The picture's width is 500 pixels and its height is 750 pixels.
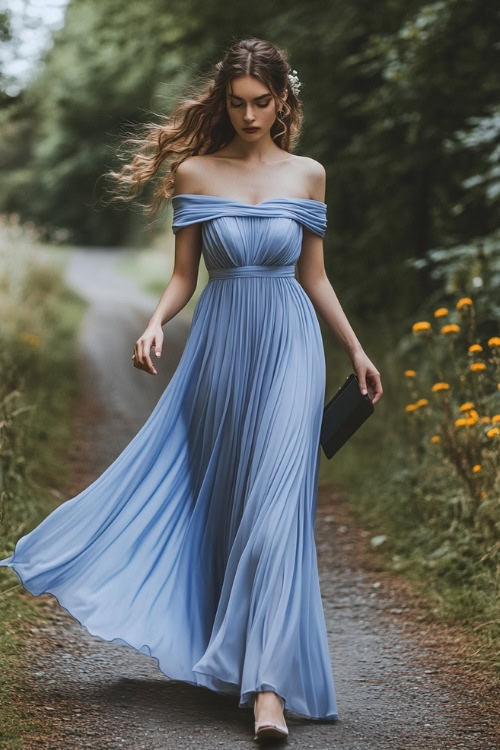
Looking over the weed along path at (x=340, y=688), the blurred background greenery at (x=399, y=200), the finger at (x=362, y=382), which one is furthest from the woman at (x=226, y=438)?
the blurred background greenery at (x=399, y=200)

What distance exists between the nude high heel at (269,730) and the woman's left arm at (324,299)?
1.16m

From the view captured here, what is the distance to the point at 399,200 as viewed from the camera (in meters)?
9.84

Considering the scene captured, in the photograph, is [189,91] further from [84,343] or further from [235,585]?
[84,343]

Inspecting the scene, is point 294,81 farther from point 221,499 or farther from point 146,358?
point 221,499

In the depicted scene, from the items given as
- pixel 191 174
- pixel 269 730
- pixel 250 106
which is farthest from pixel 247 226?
pixel 269 730

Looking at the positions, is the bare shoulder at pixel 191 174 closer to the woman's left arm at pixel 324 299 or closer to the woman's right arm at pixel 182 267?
the woman's right arm at pixel 182 267

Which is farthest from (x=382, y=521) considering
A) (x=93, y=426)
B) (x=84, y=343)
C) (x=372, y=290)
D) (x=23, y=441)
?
(x=84, y=343)

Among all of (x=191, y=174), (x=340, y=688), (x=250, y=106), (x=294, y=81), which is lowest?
(x=340, y=688)

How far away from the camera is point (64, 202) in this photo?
43.0 metres

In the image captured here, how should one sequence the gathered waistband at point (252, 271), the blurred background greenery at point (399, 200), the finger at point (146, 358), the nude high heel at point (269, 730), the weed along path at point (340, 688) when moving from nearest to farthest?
the nude high heel at point (269, 730), the weed along path at point (340, 688), the finger at point (146, 358), the gathered waistband at point (252, 271), the blurred background greenery at point (399, 200)

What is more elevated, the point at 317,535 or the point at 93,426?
the point at 93,426

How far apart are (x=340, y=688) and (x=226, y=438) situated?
3.44 feet

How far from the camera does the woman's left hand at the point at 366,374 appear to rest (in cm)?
341

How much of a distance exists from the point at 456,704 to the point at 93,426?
19.3 ft
